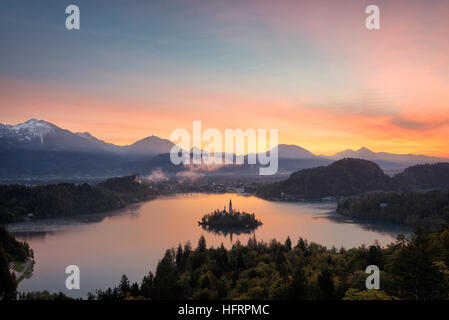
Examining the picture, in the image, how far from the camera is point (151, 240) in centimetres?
3209

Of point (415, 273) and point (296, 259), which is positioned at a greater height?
point (415, 273)

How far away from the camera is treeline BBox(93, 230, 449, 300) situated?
7.76 meters

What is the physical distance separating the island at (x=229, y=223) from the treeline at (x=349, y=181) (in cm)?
3502

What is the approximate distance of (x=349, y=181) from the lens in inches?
3275

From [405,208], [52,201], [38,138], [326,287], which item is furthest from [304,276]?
[38,138]

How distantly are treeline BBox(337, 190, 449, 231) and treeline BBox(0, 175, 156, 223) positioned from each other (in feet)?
133

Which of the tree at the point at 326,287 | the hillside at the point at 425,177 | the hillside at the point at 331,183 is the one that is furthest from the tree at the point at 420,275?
the hillside at the point at 425,177

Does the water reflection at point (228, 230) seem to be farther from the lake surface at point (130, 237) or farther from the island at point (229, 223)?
the lake surface at point (130, 237)

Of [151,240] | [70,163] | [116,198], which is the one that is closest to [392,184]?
[116,198]

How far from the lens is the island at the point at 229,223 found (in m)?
40.1
